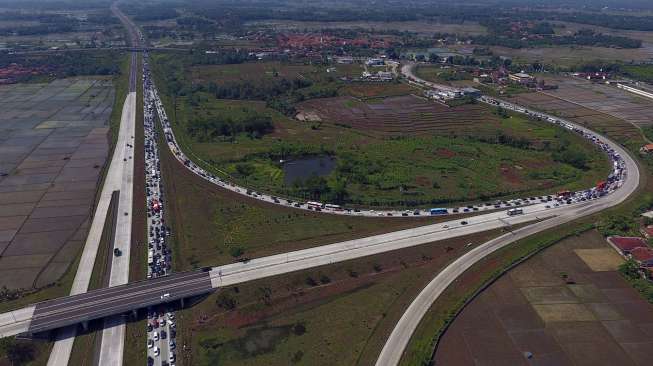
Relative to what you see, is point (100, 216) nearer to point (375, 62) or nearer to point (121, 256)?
point (121, 256)

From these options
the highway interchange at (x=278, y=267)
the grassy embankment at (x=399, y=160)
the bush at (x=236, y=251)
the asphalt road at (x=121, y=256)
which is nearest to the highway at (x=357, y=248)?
the highway interchange at (x=278, y=267)

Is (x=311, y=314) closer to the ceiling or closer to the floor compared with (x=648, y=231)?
closer to the floor

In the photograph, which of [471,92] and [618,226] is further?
[471,92]

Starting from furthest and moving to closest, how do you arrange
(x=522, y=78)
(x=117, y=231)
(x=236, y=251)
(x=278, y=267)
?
1. (x=522, y=78)
2. (x=117, y=231)
3. (x=236, y=251)
4. (x=278, y=267)

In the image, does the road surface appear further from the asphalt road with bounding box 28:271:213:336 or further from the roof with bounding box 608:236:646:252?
the roof with bounding box 608:236:646:252

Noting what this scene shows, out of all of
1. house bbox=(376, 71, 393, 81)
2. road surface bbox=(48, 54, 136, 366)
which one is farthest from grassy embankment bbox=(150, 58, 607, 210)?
house bbox=(376, 71, 393, 81)

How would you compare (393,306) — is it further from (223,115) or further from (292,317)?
(223,115)

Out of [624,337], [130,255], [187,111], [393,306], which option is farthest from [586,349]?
[187,111]

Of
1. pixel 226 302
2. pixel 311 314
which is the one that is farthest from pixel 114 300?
pixel 311 314
